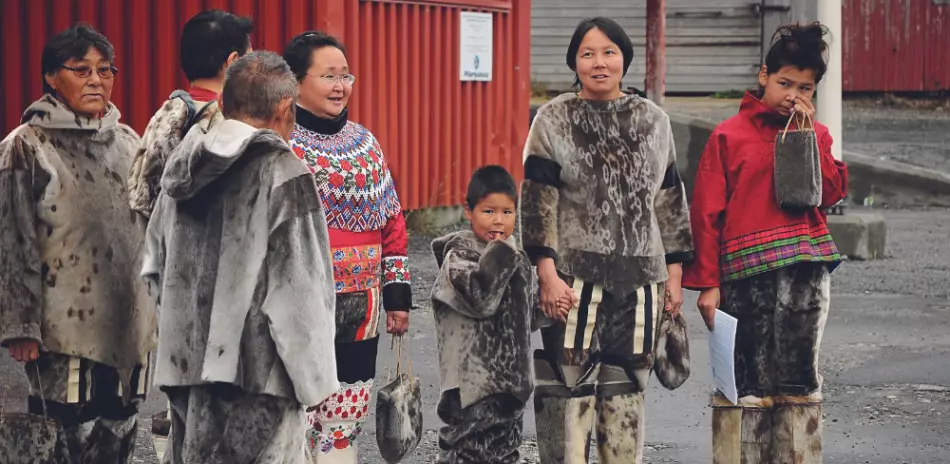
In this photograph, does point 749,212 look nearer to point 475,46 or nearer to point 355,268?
point 355,268

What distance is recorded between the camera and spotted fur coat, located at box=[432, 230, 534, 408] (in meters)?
5.67

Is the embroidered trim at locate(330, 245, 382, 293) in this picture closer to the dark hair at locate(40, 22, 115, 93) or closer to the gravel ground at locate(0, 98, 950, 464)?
the dark hair at locate(40, 22, 115, 93)

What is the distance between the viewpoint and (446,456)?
5.86 metres

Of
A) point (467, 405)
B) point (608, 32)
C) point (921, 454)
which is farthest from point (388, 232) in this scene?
point (921, 454)

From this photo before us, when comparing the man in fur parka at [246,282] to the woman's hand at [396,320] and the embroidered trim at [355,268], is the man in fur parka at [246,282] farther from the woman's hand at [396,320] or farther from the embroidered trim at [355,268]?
the woman's hand at [396,320]

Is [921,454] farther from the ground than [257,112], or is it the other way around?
[257,112]

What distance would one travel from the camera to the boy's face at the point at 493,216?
5.79 meters

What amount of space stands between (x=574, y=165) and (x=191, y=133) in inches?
61.8

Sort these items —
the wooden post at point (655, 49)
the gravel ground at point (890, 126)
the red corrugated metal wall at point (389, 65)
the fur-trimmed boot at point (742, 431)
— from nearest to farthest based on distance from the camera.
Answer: the fur-trimmed boot at point (742, 431)
the red corrugated metal wall at point (389, 65)
the wooden post at point (655, 49)
the gravel ground at point (890, 126)

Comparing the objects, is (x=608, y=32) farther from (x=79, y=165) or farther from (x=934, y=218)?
(x=934, y=218)

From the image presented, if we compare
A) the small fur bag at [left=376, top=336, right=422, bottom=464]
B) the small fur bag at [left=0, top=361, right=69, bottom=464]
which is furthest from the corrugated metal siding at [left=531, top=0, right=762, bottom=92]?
the small fur bag at [left=0, top=361, right=69, bottom=464]

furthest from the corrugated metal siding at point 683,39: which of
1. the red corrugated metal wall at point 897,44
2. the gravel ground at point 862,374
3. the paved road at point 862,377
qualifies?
the paved road at point 862,377

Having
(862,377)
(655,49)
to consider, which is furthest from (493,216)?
(655,49)

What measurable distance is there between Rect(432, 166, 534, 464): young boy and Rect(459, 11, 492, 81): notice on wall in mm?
9078
